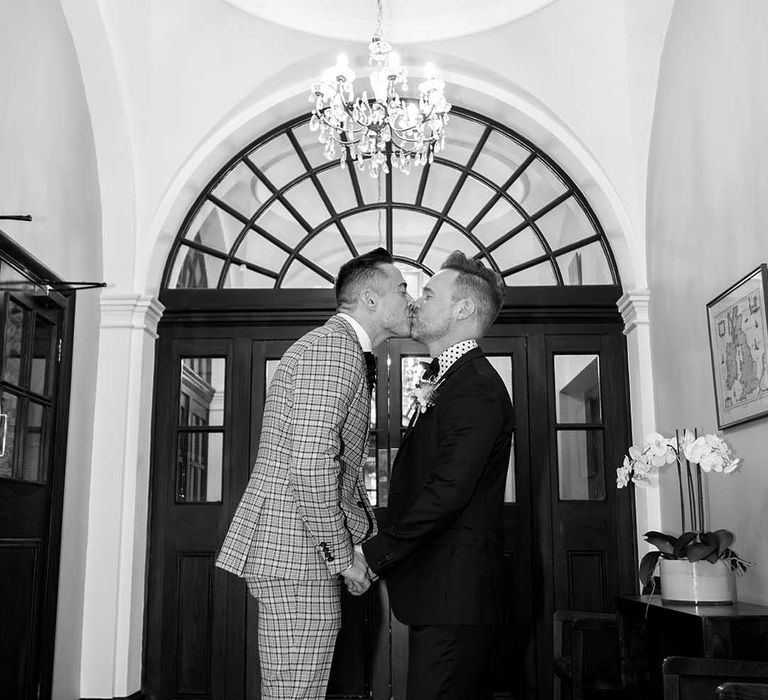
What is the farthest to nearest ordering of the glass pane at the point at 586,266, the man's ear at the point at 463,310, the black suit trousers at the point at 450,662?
1. the glass pane at the point at 586,266
2. the man's ear at the point at 463,310
3. the black suit trousers at the point at 450,662

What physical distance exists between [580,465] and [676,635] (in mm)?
2036

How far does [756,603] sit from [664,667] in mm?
1257

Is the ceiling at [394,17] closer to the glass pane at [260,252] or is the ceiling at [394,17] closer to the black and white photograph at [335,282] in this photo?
the black and white photograph at [335,282]

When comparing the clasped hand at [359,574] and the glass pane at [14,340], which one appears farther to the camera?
the glass pane at [14,340]

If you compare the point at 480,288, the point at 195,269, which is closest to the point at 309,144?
the point at 195,269

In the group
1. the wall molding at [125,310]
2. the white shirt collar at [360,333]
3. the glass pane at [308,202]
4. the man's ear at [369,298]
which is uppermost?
the glass pane at [308,202]

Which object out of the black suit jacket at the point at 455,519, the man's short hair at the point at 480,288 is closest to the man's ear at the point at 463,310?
the man's short hair at the point at 480,288

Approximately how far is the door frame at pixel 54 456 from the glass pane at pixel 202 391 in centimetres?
86

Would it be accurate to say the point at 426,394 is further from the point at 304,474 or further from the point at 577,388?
the point at 577,388

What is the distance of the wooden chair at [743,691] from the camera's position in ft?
6.81

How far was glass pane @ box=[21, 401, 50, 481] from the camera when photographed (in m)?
3.97

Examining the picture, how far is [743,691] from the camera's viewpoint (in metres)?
2.09

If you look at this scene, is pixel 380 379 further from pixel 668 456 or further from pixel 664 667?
pixel 664 667

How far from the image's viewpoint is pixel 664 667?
2389mm
